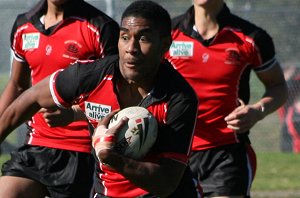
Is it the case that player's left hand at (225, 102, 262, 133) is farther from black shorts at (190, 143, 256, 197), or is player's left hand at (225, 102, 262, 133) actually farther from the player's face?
the player's face

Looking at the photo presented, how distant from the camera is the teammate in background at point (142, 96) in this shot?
5.20m

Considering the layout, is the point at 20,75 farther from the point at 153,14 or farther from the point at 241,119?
the point at 153,14

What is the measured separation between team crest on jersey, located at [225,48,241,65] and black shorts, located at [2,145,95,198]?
1.20 meters

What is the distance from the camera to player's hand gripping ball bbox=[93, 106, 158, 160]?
16.6 ft

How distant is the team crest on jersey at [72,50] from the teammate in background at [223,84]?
748 mm

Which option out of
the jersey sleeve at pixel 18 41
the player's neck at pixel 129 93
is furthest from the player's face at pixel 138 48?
the jersey sleeve at pixel 18 41

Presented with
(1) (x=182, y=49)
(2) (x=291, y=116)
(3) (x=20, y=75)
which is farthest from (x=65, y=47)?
(2) (x=291, y=116)

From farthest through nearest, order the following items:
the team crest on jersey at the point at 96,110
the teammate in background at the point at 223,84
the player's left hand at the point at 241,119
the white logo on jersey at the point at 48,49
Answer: the teammate in background at the point at 223,84
the white logo on jersey at the point at 48,49
the player's left hand at the point at 241,119
the team crest on jersey at the point at 96,110

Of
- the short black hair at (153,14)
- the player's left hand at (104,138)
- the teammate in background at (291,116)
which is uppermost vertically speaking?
the short black hair at (153,14)

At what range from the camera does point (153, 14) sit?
5.29m

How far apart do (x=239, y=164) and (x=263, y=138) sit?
8.49 m

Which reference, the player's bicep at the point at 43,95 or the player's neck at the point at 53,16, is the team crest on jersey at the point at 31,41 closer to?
the player's neck at the point at 53,16

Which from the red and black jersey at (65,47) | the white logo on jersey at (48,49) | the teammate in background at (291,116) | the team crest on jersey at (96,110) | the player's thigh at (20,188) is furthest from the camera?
the teammate in background at (291,116)

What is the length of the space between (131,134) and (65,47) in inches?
75.1
